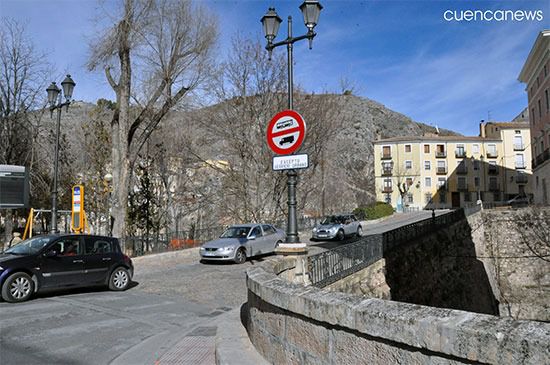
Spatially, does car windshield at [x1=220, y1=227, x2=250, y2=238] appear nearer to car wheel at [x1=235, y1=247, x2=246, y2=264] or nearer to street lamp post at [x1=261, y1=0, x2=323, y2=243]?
car wheel at [x1=235, y1=247, x2=246, y2=264]

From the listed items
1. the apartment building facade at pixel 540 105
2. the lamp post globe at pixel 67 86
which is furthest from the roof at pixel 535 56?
the lamp post globe at pixel 67 86

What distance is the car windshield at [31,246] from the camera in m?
10.2

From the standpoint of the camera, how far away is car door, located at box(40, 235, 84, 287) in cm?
1004

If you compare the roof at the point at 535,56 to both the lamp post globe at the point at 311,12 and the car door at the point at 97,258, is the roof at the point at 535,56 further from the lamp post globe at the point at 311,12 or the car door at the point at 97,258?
the car door at the point at 97,258

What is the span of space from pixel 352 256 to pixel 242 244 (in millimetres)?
5726

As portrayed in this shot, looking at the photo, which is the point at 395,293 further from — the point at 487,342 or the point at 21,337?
the point at 487,342

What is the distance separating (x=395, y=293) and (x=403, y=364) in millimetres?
14558

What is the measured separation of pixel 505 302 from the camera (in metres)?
29.3

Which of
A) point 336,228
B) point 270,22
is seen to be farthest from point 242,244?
point 270,22

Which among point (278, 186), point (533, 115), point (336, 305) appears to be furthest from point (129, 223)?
point (533, 115)

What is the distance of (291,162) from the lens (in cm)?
702

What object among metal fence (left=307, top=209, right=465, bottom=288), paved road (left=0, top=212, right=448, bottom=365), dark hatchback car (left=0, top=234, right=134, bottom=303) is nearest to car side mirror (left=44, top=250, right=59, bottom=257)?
dark hatchback car (left=0, top=234, right=134, bottom=303)

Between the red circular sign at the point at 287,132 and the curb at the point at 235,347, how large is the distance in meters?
2.74

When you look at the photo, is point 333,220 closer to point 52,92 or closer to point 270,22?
point 52,92
